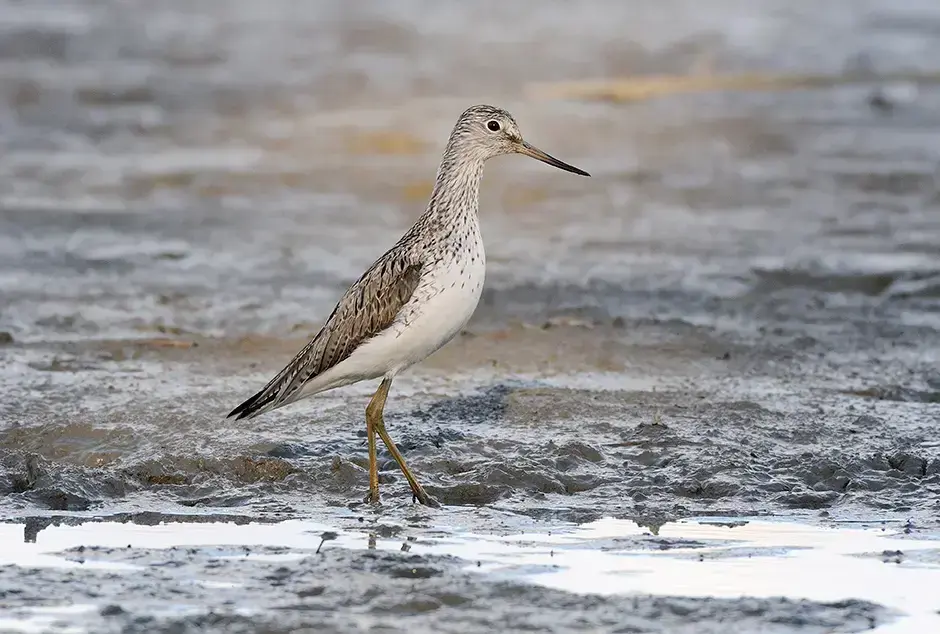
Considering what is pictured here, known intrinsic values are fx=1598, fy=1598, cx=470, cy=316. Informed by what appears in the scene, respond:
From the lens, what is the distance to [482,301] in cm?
1146

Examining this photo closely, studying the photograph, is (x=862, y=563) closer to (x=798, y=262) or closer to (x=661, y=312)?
(x=661, y=312)

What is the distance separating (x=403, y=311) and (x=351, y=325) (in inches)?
13.3

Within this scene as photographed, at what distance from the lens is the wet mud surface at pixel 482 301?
23.7 feet

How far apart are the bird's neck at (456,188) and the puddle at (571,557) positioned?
5.68ft

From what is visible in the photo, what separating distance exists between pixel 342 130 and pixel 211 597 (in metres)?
11.8

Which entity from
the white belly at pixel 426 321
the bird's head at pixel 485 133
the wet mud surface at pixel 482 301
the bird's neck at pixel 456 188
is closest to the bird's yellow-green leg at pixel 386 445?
the wet mud surface at pixel 482 301

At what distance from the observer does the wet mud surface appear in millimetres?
7230

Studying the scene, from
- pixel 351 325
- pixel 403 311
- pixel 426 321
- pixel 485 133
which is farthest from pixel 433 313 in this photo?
pixel 485 133

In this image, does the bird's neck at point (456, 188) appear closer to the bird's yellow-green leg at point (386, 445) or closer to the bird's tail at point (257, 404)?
the bird's yellow-green leg at point (386, 445)

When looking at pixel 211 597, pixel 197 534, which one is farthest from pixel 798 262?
pixel 211 597

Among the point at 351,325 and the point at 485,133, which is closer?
the point at 351,325

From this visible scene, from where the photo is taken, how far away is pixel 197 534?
680 centimetres

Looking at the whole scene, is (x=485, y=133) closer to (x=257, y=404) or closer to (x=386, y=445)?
(x=386, y=445)

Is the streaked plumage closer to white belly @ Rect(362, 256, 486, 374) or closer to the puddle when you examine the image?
white belly @ Rect(362, 256, 486, 374)
